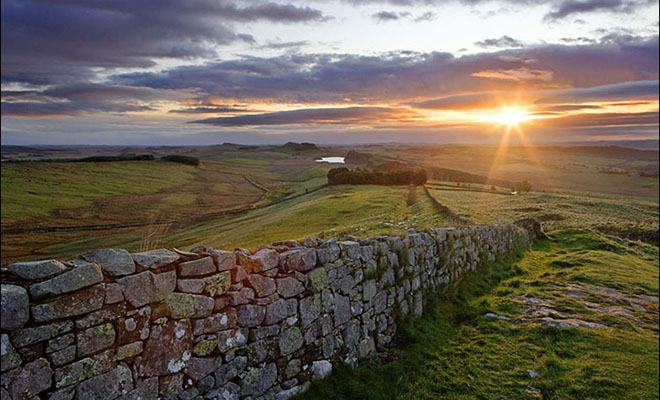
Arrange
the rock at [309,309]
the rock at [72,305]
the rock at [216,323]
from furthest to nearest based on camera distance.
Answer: the rock at [309,309], the rock at [216,323], the rock at [72,305]

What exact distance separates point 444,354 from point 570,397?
2472 millimetres

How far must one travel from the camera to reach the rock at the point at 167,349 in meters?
5.02

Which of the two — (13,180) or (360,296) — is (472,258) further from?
(13,180)

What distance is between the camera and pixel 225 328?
5.82 m

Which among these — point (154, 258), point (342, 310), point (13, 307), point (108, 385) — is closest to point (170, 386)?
point (108, 385)

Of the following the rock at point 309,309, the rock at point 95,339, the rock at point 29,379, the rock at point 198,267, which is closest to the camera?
the rock at point 29,379

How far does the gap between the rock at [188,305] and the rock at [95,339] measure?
0.74 metres

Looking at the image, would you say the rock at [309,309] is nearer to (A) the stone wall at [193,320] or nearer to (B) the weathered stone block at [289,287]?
(A) the stone wall at [193,320]

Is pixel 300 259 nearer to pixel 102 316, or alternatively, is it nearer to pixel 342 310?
pixel 342 310

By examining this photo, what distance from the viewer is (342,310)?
7824 millimetres

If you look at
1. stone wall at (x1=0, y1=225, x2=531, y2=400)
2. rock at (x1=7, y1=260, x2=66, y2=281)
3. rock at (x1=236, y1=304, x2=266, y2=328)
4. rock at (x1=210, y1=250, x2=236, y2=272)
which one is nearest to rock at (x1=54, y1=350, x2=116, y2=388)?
stone wall at (x1=0, y1=225, x2=531, y2=400)

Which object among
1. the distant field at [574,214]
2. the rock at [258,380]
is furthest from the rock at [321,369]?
the distant field at [574,214]

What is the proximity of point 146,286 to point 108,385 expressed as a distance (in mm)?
1206

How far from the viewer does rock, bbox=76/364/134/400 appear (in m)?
4.49
